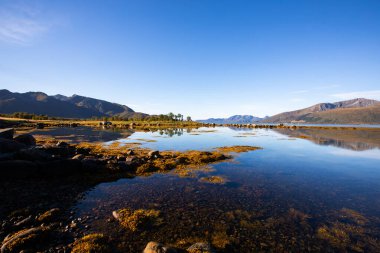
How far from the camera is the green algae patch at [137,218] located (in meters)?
14.9

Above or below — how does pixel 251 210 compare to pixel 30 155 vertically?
below

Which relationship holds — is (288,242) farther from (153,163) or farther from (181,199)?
(153,163)

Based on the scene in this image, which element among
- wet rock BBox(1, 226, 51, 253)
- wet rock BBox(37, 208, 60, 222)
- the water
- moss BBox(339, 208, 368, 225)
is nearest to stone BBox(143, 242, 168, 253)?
the water

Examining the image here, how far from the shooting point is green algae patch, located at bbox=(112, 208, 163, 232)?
49.0ft

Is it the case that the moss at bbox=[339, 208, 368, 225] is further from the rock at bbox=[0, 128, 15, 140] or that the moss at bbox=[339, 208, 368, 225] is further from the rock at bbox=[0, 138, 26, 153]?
the rock at bbox=[0, 128, 15, 140]

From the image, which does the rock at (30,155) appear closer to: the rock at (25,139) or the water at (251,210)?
the water at (251,210)

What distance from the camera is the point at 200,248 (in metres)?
12.0

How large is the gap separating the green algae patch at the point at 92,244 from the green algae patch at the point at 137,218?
2104 millimetres

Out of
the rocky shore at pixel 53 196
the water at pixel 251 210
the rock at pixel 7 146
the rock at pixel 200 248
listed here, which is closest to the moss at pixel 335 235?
the water at pixel 251 210

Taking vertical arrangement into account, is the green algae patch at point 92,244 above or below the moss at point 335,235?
above

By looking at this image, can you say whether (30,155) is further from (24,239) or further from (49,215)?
(24,239)

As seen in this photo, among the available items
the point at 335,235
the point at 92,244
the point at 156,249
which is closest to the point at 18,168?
the point at 92,244

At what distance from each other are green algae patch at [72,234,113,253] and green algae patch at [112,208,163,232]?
2.10 meters

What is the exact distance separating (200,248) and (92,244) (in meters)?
6.59
